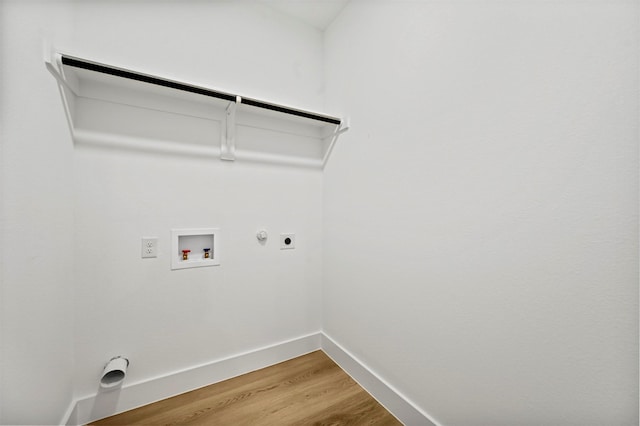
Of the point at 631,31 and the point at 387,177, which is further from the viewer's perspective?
the point at 387,177

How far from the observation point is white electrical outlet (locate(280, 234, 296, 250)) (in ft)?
5.80

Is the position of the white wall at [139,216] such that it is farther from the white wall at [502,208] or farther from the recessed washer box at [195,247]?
the white wall at [502,208]

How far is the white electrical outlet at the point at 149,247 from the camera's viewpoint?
4.42 ft

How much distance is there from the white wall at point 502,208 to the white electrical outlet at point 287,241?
58 cm

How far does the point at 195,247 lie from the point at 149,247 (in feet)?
0.78

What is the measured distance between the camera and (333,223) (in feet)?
5.96

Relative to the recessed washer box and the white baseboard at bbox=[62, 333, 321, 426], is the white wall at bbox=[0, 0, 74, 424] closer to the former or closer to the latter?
the white baseboard at bbox=[62, 333, 321, 426]

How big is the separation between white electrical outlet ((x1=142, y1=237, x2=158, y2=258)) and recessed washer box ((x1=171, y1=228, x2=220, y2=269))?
0.08 m

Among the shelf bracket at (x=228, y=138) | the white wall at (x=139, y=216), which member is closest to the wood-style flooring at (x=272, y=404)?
the white wall at (x=139, y=216)

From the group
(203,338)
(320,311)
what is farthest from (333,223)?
(203,338)

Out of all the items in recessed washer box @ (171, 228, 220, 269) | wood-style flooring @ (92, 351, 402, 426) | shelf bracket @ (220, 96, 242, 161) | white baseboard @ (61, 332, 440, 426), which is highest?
shelf bracket @ (220, 96, 242, 161)

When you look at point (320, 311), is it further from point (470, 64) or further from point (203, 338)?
point (470, 64)

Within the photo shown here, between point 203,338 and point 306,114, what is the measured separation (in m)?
1.59

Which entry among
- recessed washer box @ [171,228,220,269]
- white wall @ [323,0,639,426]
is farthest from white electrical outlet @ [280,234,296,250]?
white wall @ [323,0,639,426]
